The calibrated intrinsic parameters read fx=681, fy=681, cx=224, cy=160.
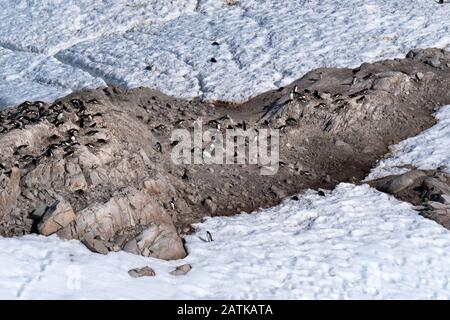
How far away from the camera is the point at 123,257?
36.9 feet

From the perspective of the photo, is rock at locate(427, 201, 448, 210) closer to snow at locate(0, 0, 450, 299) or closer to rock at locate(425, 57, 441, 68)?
snow at locate(0, 0, 450, 299)

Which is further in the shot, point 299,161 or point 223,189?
point 299,161

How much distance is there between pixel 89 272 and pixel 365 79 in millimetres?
11395

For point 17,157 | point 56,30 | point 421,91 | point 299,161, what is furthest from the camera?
point 56,30

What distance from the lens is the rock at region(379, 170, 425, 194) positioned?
46.9 ft

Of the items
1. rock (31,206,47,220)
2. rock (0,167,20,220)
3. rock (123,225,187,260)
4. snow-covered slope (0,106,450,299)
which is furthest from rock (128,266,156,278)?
rock (0,167,20,220)

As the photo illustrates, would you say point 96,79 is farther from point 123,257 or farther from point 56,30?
point 123,257

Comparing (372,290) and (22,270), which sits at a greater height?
(22,270)

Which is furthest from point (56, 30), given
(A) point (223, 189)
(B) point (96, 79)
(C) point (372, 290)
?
(C) point (372, 290)

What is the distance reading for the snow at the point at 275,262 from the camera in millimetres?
10273

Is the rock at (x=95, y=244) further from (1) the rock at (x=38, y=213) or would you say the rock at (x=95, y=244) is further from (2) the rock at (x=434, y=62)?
(2) the rock at (x=434, y=62)

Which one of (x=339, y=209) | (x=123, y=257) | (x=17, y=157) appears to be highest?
(x=17, y=157)

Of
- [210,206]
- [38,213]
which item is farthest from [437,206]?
[38,213]

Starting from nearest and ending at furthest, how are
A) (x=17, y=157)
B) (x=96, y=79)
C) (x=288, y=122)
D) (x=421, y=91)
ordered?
(x=17, y=157) < (x=288, y=122) < (x=421, y=91) < (x=96, y=79)
